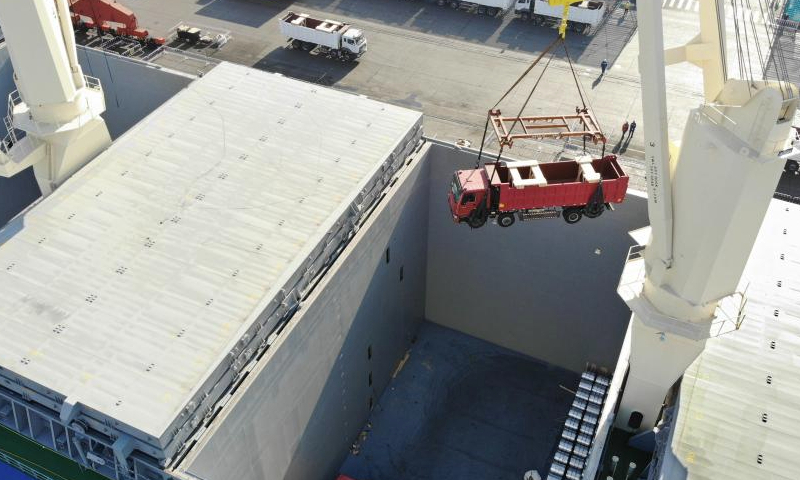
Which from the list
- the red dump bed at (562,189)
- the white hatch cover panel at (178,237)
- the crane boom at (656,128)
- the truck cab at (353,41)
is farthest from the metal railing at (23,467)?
the truck cab at (353,41)

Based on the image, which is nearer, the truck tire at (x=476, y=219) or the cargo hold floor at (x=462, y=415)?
the truck tire at (x=476, y=219)

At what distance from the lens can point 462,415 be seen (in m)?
36.2

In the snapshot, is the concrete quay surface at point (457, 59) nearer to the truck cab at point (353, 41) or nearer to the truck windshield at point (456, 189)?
the truck cab at point (353, 41)

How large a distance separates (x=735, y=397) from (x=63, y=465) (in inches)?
928

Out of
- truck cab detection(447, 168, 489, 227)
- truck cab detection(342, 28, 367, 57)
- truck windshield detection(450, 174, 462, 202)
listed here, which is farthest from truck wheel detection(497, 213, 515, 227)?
truck cab detection(342, 28, 367, 57)

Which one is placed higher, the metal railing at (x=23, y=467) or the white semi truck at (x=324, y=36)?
the white semi truck at (x=324, y=36)

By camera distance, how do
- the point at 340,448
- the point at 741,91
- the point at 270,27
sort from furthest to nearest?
the point at 270,27, the point at 340,448, the point at 741,91

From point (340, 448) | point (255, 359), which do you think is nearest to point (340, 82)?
point (340, 448)

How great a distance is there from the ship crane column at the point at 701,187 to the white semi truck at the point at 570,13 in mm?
31770

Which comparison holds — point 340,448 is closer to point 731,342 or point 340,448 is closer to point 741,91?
point 731,342

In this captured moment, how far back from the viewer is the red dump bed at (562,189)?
27516 millimetres

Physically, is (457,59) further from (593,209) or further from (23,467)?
(23,467)

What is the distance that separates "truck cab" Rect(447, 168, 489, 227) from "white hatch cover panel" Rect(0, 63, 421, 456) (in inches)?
139

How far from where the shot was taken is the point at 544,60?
4934cm
